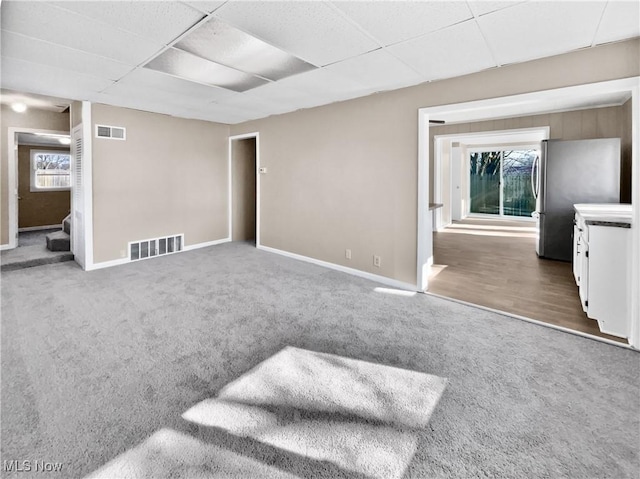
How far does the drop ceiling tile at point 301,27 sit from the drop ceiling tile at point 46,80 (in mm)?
2281

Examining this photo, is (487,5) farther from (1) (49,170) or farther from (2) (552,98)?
(1) (49,170)

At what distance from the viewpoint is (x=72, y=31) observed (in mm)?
2422

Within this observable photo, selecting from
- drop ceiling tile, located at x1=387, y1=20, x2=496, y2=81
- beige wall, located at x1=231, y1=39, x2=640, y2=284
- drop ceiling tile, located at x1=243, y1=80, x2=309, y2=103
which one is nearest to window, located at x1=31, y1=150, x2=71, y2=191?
beige wall, located at x1=231, y1=39, x2=640, y2=284

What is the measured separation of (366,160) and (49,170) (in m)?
8.68

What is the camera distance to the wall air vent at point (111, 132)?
4672 mm

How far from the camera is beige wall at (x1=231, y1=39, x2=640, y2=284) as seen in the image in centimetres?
285

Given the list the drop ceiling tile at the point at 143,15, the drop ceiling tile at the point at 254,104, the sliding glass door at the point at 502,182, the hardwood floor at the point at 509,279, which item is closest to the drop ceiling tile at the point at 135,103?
the drop ceiling tile at the point at 254,104

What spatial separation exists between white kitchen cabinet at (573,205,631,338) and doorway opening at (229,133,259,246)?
5.20 m

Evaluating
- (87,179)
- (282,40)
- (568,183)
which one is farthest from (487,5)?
(87,179)

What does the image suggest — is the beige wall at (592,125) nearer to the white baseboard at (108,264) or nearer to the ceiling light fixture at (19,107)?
the white baseboard at (108,264)

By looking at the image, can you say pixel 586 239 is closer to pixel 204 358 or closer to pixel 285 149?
pixel 204 358

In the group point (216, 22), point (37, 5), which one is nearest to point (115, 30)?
point (37, 5)

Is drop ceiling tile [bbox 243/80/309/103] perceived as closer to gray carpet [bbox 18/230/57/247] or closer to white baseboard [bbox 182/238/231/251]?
white baseboard [bbox 182/238/231/251]

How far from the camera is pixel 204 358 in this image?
2.36m
